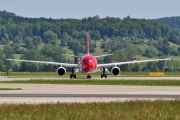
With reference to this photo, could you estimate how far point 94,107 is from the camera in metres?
37.8

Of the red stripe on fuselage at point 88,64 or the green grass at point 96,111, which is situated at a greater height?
the red stripe on fuselage at point 88,64

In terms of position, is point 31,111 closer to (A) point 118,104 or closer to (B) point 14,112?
(B) point 14,112

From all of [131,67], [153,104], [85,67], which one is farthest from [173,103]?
[131,67]

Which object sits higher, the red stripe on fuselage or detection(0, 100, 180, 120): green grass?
the red stripe on fuselage

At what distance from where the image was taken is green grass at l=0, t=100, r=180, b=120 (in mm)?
33188

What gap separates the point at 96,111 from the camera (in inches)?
1415

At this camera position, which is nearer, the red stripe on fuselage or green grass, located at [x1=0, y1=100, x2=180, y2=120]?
green grass, located at [x1=0, y1=100, x2=180, y2=120]

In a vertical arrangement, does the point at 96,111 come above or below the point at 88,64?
below

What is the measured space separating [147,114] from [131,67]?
160238 mm

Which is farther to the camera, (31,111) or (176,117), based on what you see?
(31,111)

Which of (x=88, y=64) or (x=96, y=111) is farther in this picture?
(x=88, y=64)

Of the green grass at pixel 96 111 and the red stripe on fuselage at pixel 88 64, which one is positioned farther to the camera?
the red stripe on fuselage at pixel 88 64

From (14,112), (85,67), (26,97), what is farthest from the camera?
(85,67)

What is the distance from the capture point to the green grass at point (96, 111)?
33.2 meters
